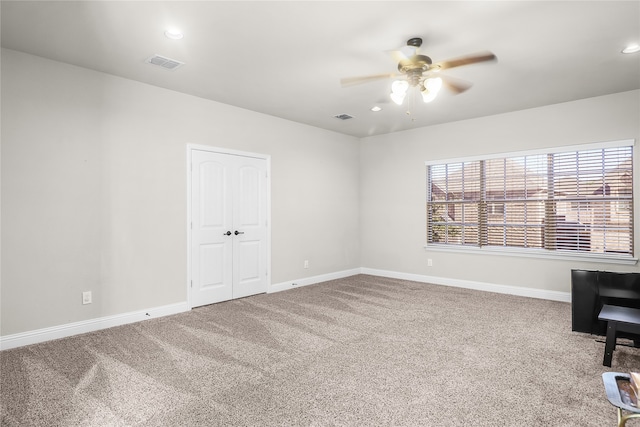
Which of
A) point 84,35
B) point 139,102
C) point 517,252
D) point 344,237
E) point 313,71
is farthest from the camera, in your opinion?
point 344,237

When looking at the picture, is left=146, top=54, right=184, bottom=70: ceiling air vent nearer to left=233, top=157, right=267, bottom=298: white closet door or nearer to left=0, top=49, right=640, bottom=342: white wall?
left=0, top=49, right=640, bottom=342: white wall

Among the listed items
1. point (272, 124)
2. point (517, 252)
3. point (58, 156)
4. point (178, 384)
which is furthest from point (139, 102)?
point (517, 252)

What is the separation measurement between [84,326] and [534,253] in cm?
576

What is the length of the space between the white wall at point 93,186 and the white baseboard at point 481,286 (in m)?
3.43

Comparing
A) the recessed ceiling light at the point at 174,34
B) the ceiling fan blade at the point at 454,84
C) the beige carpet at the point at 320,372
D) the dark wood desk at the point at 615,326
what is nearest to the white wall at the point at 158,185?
the beige carpet at the point at 320,372

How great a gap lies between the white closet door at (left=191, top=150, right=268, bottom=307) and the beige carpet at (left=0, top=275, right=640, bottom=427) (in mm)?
553

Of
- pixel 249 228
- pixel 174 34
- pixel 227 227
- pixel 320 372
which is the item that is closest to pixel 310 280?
pixel 249 228

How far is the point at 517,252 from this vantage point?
525 cm

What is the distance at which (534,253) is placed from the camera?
5.10 meters

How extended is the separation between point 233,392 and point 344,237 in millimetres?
4556

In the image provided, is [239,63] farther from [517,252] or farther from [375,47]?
[517,252]

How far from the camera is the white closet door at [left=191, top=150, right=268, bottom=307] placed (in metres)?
4.60

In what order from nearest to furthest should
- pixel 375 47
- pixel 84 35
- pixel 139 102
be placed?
pixel 84 35, pixel 375 47, pixel 139 102

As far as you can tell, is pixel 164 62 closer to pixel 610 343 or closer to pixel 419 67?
pixel 419 67
